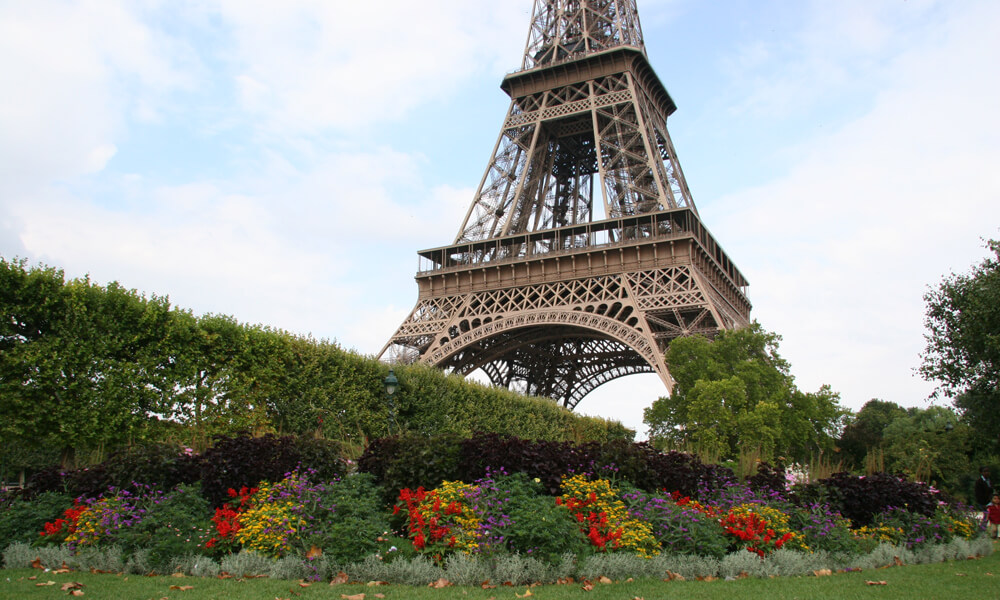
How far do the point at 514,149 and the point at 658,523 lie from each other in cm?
3369

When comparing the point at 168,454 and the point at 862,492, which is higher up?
the point at 168,454

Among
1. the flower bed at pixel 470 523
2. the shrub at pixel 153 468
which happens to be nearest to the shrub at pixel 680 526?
the flower bed at pixel 470 523

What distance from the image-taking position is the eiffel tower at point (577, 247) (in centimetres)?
3206

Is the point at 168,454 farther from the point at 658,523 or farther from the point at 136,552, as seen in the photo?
the point at 658,523

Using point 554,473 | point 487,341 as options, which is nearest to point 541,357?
point 487,341

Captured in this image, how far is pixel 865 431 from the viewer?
179 feet

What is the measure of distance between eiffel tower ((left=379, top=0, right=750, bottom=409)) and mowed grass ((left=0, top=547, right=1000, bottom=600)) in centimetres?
2105

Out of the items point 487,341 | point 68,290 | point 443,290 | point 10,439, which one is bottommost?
point 10,439

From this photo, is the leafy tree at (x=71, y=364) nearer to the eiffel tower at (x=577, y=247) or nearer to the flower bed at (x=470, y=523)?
the flower bed at (x=470, y=523)

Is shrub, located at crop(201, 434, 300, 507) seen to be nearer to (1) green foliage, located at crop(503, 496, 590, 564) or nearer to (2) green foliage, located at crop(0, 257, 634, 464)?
(2) green foliage, located at crop(0, 257, 634, 464)

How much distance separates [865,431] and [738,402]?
33.2 m

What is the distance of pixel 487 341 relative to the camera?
3638 cm

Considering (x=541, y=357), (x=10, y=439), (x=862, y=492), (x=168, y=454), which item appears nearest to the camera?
(x=168, y=454)

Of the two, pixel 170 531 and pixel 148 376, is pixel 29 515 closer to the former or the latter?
pixel 170 531
